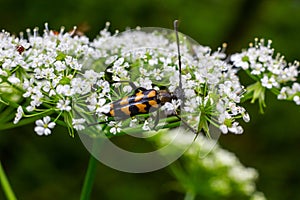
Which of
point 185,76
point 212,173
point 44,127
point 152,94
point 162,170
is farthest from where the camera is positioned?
point 162,170

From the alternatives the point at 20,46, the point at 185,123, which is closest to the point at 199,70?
the point at 185,123

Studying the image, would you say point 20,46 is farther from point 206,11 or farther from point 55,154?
point 206,11

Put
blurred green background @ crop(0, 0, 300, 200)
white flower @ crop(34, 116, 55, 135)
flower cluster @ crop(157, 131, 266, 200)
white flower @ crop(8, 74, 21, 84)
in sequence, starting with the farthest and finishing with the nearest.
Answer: blurred green background @ crop(0, 0, 300, 200), flower cluster @ crop(157, 131, 266, 200), white flower @ crop(8, 74, 21, 84), white flower @ crop(34, 116, 55, 135)

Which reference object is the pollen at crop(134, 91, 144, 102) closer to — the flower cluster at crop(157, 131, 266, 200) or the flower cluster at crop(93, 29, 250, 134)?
the flower cluster at crop(93, 29, 250, 134)

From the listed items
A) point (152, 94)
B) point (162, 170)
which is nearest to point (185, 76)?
point (152, 94)

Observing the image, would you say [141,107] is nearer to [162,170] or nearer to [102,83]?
[102,83]

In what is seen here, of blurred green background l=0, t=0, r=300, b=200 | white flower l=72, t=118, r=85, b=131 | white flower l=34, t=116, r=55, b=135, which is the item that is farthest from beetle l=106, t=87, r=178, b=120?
blurred green background l=0, t=0, r=300, b=200

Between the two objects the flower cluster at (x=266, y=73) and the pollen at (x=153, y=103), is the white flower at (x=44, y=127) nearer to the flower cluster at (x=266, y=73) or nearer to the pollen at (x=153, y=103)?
the pollen at (x=153, y=103)
